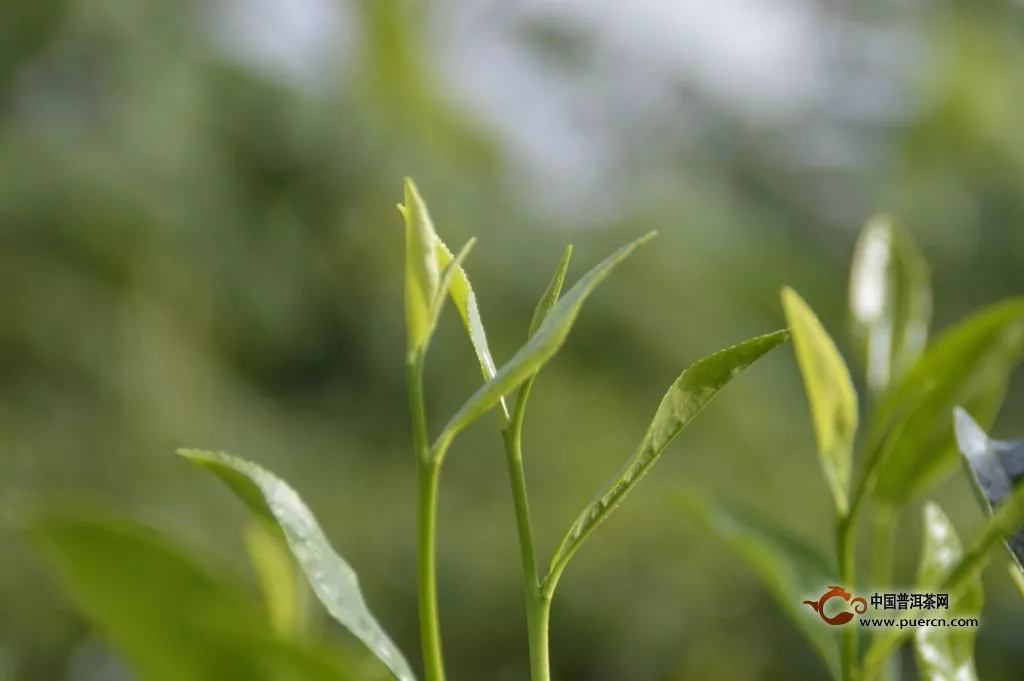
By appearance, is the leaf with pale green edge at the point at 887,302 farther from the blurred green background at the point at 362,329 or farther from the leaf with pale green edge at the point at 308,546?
the blurred green background at the point at 362,329

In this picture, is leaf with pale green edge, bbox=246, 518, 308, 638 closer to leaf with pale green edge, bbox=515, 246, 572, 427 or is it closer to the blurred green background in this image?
leaf with pale green edge, bbox=515, 246, 572, 427

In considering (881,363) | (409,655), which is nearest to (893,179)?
(409,655)

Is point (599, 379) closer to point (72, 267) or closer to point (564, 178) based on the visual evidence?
point (564, 178)

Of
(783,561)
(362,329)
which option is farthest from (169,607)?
(362,329)

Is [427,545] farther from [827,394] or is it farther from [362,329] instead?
[362,329]

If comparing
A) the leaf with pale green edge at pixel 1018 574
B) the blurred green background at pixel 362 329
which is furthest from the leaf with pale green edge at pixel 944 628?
the blurred green background at pixel 362 329
